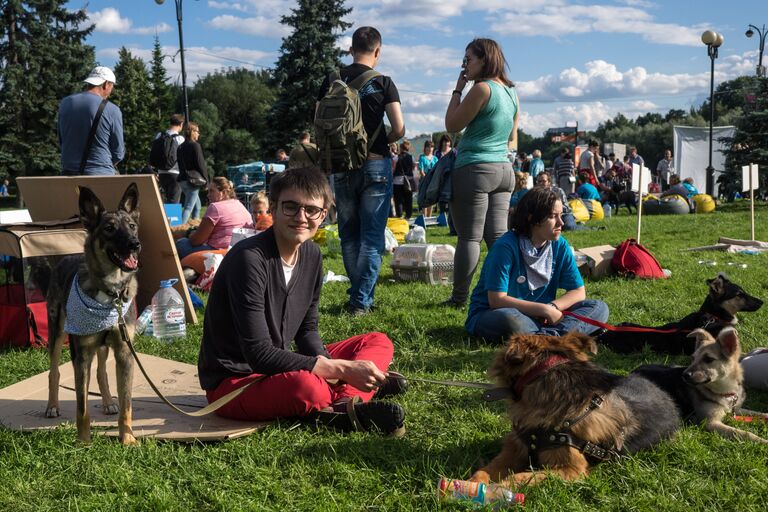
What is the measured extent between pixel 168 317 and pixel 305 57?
1200 inches

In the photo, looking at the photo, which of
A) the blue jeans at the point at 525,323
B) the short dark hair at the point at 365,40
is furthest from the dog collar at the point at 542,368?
the short dark hair at the point at 365,40

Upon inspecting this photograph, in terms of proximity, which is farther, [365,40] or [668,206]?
[668,206]

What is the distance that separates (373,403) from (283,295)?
73 cm

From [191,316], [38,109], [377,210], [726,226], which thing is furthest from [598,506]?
[38,109]

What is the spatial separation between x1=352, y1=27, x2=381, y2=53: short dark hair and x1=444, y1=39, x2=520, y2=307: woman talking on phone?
2.77 feet

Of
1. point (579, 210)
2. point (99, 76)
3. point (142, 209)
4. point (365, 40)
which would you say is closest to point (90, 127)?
point (99, 76)

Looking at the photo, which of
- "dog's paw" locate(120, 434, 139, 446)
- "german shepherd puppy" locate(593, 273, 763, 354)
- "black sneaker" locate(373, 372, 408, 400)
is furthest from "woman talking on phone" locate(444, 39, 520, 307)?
"dog's paw" locate(120, 434, 139, 446)

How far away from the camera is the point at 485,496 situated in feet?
8.19

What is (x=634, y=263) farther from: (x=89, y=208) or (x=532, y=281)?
(x=89, y=208)

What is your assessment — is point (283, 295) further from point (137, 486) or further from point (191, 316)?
point (191, 316)

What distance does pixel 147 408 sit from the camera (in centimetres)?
382

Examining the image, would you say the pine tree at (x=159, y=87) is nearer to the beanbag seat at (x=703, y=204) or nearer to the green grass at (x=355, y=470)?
the beanbag seat at (x=703, y=204)

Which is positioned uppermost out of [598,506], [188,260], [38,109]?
[38,109]

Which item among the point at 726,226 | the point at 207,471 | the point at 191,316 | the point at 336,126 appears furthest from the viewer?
the point at 726,226
